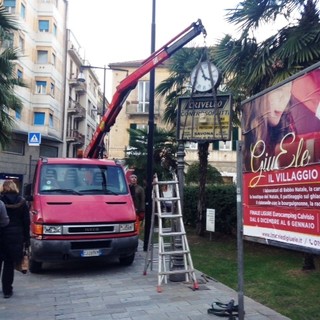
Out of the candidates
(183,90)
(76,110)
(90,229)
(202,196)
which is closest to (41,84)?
(76,110)

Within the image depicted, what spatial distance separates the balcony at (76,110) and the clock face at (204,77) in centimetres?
3892

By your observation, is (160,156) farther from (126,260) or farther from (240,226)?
(240,226)

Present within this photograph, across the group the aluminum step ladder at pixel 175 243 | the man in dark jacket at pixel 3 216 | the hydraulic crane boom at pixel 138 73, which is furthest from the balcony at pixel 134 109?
the man in dark jacket at pixel 3 216

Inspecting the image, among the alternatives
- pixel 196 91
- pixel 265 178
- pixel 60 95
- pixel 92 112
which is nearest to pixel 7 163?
pixel 60 95

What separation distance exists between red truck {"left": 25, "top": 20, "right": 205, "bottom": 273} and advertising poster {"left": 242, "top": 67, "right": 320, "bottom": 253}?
430 centimetres

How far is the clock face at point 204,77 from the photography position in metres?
7.32

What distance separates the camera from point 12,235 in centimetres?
667

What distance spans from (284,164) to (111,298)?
12.4ft

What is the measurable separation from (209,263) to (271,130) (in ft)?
19.5

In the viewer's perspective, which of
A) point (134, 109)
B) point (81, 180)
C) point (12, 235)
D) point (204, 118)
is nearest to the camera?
point (12, 235)

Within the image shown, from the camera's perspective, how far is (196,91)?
7.50 m

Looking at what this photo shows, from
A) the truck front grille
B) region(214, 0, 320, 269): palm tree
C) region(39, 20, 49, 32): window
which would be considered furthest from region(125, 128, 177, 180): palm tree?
region(39, 20, 49, 32): window

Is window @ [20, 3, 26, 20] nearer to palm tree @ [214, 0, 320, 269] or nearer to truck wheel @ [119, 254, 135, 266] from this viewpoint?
palm tree @ [214, 0, 320, 269]

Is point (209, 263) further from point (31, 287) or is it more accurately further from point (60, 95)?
point (60, 95)
